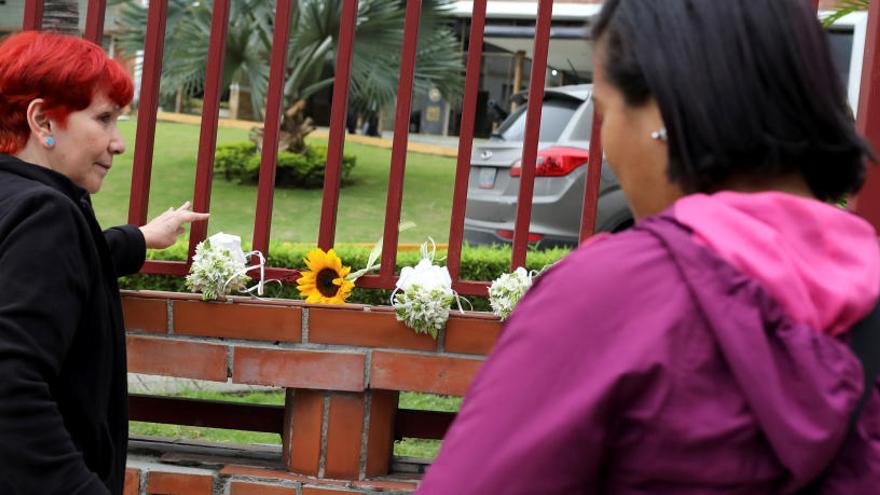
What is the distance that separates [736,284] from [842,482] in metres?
0.22

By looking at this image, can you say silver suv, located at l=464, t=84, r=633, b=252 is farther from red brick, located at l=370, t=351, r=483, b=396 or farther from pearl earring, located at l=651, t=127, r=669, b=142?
pearl earring, located at l=651, t=127, r=669, b=142

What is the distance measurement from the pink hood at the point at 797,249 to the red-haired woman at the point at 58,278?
3.59 feet

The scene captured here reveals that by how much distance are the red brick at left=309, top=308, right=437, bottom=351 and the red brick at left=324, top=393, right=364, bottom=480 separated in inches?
5.3

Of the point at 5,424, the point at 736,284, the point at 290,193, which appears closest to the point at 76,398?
the point at 5,424

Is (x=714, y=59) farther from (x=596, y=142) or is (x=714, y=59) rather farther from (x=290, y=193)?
(x=290, y=193)

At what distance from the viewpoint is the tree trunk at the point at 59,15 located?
11.7 ft

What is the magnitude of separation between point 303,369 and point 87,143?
70 cm

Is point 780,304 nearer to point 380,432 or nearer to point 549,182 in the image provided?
Answer: point 380,432

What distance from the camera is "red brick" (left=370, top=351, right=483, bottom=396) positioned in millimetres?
2361

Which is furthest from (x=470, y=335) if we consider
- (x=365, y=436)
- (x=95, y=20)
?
(x=95, y=20)

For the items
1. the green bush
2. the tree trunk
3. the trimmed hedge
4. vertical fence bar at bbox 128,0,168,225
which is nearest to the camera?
vertical fence bar at bbox 128,0,168,225

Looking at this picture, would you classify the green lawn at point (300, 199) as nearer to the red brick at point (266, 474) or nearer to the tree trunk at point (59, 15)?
the tree trunk at point (59, 15)

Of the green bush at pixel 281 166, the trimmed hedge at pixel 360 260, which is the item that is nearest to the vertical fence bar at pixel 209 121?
the trimmed hedge at pixel 360 260

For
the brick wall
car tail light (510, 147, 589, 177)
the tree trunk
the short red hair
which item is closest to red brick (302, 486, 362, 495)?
the brick wall
